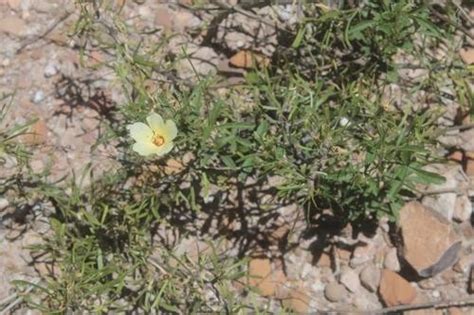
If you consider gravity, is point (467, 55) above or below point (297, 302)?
above

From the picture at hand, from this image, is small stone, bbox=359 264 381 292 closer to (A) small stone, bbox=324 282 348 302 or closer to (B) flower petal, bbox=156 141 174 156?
(A) small stone, bbox=324 282 348 302

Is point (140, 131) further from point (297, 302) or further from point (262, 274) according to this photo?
point (297, 302)

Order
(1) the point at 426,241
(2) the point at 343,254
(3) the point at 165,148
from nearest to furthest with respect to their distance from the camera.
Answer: (3) the point at 165,148 < (1) the point at 426,241 < (2) the point at 343,254

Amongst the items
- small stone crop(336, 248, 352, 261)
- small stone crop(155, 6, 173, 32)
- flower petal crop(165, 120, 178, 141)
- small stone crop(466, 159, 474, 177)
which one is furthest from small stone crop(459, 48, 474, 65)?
flower petal crop(165, 120, 178, 141)

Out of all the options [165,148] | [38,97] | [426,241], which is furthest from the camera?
[38,97]

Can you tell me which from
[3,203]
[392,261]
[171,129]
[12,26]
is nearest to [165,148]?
[171,129]

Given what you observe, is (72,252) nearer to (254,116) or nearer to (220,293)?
(220,293)

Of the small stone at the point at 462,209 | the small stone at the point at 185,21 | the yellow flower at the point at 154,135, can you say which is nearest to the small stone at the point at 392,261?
the small stone at the point at 462,209
